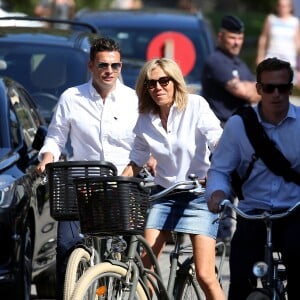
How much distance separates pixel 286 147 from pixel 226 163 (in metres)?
0.30

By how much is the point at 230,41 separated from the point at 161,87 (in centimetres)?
527

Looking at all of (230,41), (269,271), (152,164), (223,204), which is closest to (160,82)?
(152,164)

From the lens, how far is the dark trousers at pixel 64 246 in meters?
7.94

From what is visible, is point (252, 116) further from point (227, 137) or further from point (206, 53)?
point (206, 53)

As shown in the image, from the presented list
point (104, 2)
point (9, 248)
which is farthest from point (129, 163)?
point (104, 2)

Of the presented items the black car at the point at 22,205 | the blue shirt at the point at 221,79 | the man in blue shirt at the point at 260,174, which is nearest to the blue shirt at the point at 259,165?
the man in blue shirt at the point at 260,174

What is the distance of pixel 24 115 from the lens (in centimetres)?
998

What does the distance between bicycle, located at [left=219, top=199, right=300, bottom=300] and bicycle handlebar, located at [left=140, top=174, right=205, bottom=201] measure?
0.62m

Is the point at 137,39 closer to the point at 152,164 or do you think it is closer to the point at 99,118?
the point at 99,118

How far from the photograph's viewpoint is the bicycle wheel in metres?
6.64

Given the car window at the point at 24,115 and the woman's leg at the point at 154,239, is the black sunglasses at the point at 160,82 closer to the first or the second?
the woman's leg at the point at 154,239

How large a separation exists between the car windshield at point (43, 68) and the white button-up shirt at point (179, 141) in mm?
3437

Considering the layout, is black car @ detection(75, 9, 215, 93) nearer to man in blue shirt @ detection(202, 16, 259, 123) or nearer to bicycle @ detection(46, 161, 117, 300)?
man in blue shirt @ detection(202, 16, 259, 123)

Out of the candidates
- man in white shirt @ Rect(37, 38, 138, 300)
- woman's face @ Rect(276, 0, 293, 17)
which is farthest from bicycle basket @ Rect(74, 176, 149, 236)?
woman's face @ Rect(276, 0, 293, 17)
